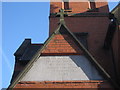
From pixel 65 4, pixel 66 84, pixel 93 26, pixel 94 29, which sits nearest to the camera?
pixel 66 84

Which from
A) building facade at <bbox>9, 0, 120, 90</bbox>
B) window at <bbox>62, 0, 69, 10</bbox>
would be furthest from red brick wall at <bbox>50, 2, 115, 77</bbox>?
window at <bbox>62, 0, 69, 10</bbox>

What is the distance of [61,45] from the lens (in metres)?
9.21

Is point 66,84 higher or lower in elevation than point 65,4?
lower

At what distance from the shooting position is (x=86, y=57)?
8.66 metres

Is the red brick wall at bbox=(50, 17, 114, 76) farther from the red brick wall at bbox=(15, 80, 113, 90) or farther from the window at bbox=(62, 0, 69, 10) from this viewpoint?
the red brick wall at bbox=(15, 80, 113, 90)

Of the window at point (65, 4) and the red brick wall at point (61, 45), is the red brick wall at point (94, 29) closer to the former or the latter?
the window at point (65, 4)

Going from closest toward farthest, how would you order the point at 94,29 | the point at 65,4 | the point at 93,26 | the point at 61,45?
the point at 61,45, the point at 94,29, the point at 93,26, the point at 65,4

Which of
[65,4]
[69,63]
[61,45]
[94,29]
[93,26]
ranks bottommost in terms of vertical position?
[69,63]

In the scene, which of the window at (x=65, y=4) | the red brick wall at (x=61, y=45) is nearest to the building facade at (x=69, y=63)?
the red brick wall at (x=61, y=45)

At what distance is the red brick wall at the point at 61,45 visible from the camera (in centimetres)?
902

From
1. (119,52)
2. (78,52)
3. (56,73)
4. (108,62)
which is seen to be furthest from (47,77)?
(108,62)

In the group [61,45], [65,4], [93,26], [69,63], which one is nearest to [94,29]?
[93,26]

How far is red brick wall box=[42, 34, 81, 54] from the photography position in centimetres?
902

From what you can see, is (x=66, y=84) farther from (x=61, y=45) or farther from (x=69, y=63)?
(x=61, y=45)
